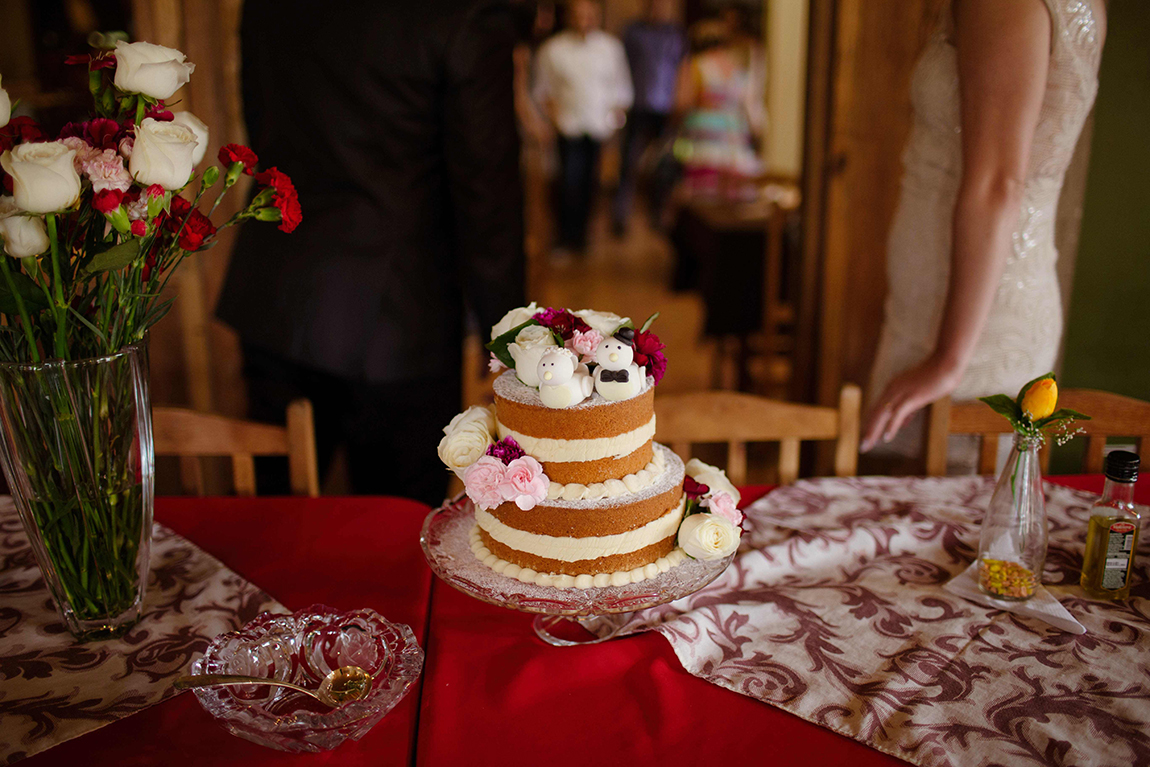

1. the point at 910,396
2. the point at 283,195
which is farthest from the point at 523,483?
the point at 910,396

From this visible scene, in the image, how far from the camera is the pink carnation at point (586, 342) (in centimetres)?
102

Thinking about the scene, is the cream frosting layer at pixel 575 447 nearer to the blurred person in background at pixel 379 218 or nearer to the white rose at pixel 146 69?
the white rose at pixel 146 69

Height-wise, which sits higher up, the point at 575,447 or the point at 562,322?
the point at 562,322

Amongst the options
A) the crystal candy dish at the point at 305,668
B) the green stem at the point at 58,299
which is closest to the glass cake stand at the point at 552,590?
the crystal candy dish at the point at 305,668

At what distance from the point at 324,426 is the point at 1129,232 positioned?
6.74ft

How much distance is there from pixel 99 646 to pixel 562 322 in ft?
2.32

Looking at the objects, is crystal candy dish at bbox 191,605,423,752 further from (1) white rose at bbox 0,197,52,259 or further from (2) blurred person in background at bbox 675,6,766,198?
(2) blurred person in background at bbox 675,6,766,198

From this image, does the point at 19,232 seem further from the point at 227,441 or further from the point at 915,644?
the point at 915,644

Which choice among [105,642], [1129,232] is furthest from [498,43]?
[1129,232]

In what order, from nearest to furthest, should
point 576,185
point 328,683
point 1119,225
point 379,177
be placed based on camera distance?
1. point 328,683
2. point 379,177
3. point 1119,225
4. point 576,185

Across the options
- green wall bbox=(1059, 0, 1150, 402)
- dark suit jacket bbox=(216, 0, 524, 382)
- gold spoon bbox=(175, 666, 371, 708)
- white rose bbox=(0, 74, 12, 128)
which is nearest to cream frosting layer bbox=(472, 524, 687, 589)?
gold spoon bbox=(175, 666, 371, 708)

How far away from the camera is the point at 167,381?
316 centimetres

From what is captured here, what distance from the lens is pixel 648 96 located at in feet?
26.5

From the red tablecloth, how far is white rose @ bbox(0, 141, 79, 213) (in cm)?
55
